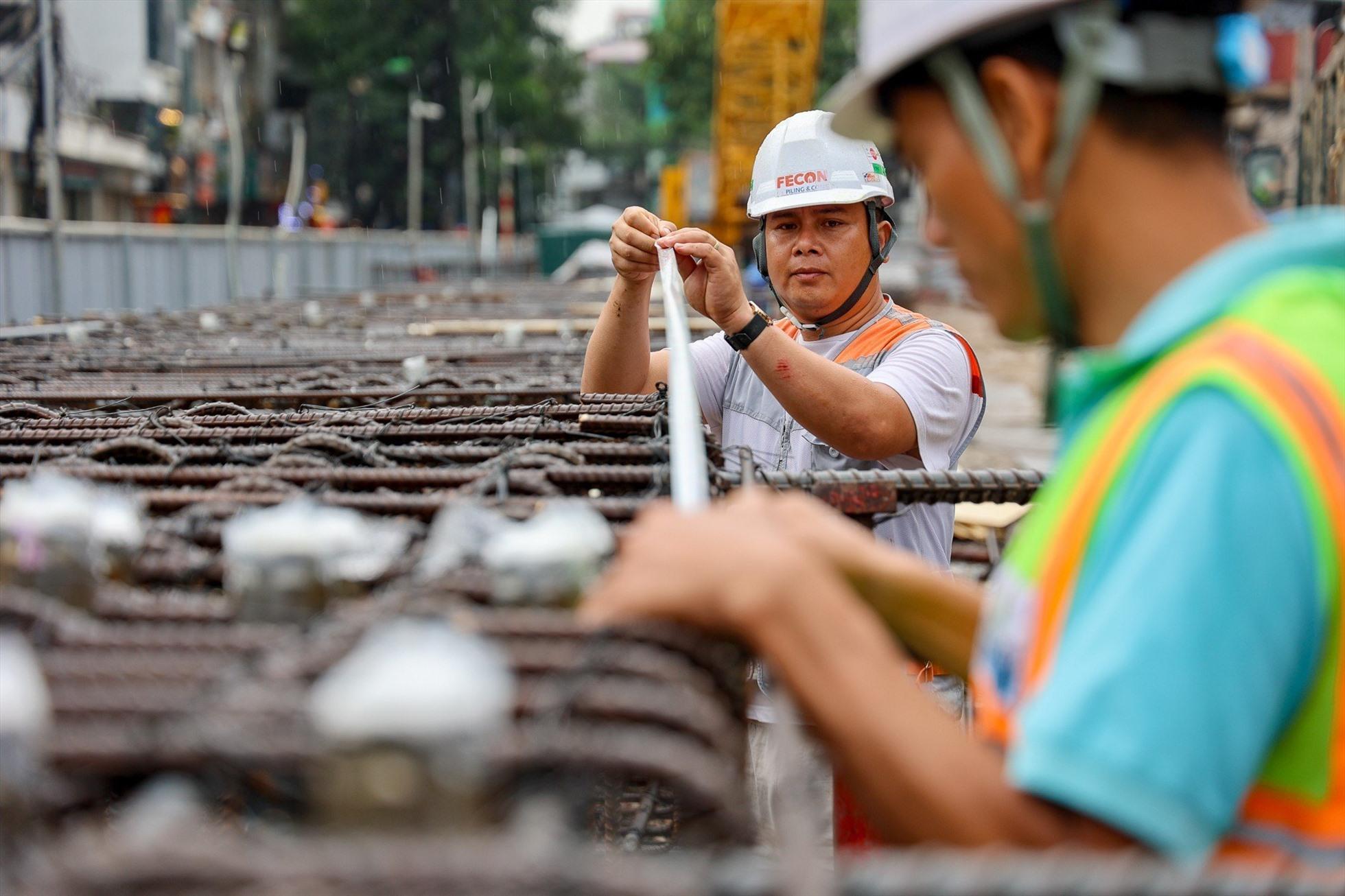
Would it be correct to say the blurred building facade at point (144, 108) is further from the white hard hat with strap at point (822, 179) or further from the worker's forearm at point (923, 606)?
the worker's forearm at point (923, 606)

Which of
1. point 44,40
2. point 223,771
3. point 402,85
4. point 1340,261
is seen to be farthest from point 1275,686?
point 402,85

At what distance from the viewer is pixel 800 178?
11.6ft

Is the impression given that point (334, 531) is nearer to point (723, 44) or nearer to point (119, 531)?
point (119, 531)

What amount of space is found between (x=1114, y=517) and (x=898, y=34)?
2.07ft

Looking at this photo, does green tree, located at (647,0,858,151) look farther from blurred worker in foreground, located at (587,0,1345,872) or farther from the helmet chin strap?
blurred worker in foreground, located at (587,0,1345,872)

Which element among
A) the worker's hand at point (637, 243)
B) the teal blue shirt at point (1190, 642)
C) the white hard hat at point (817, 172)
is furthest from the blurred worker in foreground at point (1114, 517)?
the white hard hat at point (817, 172)

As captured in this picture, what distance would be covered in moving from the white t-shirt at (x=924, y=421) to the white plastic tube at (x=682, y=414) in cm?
45

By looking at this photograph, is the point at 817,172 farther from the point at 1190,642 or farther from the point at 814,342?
the point at 1190,642

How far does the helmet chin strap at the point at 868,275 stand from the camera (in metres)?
3.53

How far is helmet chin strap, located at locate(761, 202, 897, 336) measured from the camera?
3525mm

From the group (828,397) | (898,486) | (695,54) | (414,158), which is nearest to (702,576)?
(898,486)

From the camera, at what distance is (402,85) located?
5088 centimetres

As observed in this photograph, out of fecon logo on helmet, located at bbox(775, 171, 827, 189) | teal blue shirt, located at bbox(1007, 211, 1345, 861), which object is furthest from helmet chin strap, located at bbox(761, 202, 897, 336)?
teal blue shirt, located at bbox(1007, 211, 1345, 861)

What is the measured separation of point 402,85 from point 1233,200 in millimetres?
52780
